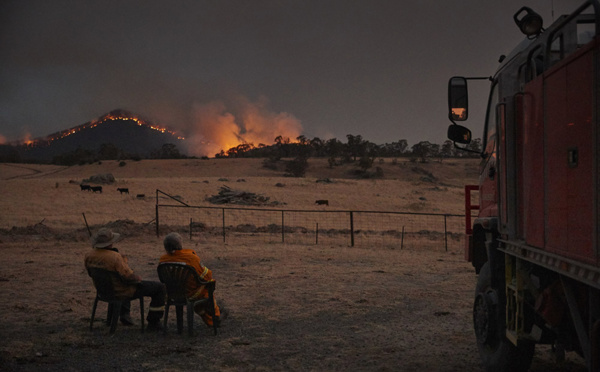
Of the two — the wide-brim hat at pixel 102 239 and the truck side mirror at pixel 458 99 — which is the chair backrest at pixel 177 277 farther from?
the truck side mirror at pixel 458 99

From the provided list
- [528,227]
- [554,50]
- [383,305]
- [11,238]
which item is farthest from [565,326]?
[11,238]

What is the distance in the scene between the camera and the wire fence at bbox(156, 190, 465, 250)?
19.3 meters

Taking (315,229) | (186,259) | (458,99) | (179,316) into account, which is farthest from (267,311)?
(315,229)

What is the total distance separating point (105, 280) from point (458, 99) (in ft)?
16.4

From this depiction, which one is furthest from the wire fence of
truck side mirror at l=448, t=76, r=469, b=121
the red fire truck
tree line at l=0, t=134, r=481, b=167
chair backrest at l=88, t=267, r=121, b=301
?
tree line at l=0, t=134, r=481, b=167

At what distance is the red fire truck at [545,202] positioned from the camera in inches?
118

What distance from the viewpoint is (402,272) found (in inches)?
480

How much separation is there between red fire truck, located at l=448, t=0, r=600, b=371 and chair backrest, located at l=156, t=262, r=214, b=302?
3.48 meters

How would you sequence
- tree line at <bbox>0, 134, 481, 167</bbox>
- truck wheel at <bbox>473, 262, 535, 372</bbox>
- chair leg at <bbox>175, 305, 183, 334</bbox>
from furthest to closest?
1. tree line at <bbox>0, 134, 481, 167</bbox>
2. chair leg at <bbox>175, 305, 183, 334</bbox>
3. truck wheel at <bbox>473, 262, 535, 372</bbox>

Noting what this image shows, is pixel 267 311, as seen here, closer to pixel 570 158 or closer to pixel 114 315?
pixel 114 315

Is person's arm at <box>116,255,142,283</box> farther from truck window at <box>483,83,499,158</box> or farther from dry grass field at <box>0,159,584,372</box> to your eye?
truck window at <box>483,83,499,158</box>

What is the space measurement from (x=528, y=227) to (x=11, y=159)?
135440 millimetres

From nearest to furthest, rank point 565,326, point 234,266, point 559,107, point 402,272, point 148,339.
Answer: point 559,107 → point 565,326 → point 148,339 → point 402,272 → point 234,266

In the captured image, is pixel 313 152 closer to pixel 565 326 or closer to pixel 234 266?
pixel 234 266
